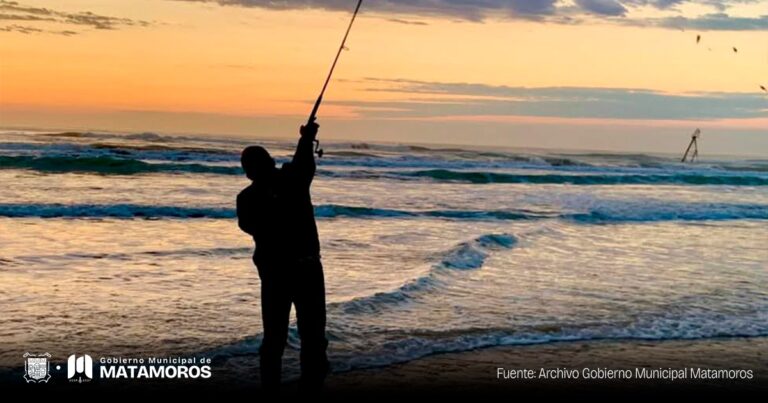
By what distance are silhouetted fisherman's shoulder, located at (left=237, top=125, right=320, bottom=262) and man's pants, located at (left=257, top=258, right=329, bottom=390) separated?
0.10m

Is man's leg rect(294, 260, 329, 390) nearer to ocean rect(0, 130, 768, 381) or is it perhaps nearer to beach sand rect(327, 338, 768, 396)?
beach sand rect(327, 338, 768, 396)

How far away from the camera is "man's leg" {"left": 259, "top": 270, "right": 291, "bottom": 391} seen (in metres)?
5.81

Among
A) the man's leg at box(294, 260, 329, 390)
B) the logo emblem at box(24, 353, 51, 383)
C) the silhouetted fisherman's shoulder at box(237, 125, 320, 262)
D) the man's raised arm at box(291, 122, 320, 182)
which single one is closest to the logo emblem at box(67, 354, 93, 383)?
the logo emblem at box(24, 353, 51, 383)

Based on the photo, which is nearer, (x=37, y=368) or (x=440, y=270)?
(x=37, y=368)

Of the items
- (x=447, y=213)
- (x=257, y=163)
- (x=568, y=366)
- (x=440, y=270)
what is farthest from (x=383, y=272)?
(x=447, y=213)

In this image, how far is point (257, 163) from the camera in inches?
224

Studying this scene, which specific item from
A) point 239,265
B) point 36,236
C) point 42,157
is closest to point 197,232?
point 36,236

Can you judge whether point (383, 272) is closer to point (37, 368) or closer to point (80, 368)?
point (80, 368)

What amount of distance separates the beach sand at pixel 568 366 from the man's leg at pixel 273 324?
961 millimetres

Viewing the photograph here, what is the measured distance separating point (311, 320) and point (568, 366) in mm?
2821

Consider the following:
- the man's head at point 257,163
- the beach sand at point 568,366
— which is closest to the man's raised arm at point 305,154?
the man's head at point 257,163

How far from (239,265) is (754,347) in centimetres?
690

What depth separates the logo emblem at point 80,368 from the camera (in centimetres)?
690

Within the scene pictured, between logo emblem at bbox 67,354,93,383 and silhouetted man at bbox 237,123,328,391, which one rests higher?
silhouetted man at bbox 237,123,328,391
